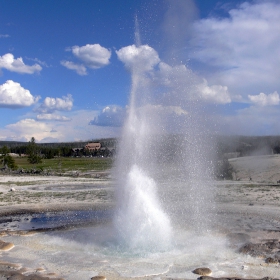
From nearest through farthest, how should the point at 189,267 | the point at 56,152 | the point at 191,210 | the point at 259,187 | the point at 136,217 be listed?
the point at 189,267
the point at 136,217
the point at 191,210
the point at 259,187
the point at 56,152

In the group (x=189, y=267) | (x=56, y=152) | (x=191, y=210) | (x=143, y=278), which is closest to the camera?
(x=143, y=278)

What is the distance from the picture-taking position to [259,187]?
26.2 metres

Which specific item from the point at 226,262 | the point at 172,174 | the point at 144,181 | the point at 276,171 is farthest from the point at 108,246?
the point at 276,171

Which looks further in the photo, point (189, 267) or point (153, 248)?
point (153, 248)

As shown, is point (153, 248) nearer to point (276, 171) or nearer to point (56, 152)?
point (276, 171)

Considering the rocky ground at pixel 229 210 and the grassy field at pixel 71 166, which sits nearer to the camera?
the rocky ground at pixel 229 210

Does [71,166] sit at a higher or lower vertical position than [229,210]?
higher

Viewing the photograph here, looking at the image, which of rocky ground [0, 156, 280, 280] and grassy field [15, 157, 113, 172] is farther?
grassy field [15, 157, 113, 172]

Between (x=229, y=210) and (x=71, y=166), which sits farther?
(x=71, y=166)

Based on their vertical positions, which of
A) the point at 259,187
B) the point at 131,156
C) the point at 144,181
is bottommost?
the point at 259,187

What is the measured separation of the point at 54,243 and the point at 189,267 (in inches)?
190

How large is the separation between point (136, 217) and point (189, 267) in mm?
2934

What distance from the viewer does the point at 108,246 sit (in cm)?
1148

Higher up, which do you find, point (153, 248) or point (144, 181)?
point (144, 181)
